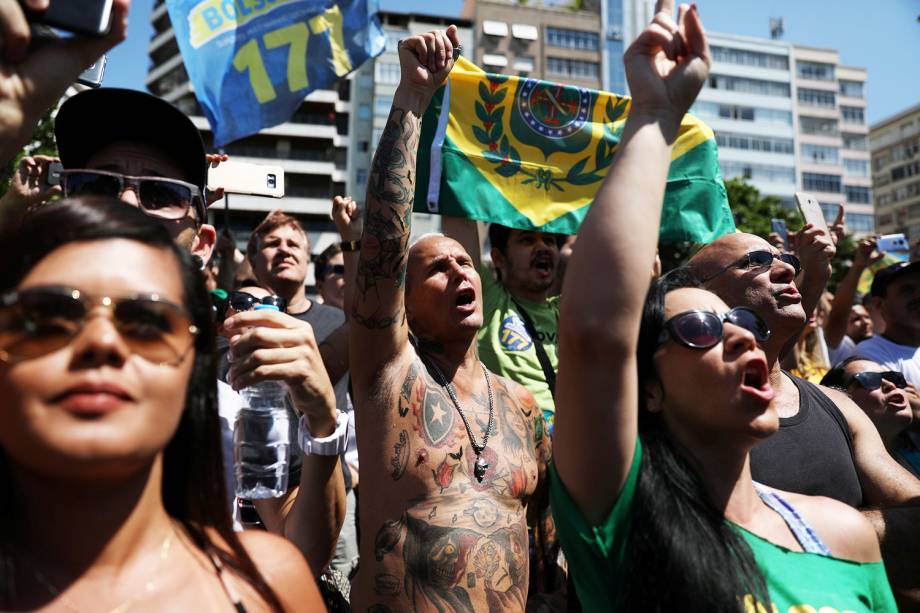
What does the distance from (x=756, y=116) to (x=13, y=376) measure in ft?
246

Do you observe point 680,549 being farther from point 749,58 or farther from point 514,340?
point 749,58

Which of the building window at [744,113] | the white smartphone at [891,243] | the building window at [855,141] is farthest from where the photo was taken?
the building window at [855,141]

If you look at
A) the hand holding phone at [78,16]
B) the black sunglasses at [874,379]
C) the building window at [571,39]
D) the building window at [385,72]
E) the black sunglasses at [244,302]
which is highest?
the building window at [571,39]

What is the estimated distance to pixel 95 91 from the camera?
2.51 meters

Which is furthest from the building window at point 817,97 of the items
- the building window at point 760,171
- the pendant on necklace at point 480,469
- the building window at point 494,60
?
the pendant on necklace at point 480,469

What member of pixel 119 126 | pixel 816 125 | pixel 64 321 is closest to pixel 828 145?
pixel 816 125

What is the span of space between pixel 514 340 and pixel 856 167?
3355 inches

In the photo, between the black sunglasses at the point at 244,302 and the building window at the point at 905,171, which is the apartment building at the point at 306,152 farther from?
the building window at the point at 905,171

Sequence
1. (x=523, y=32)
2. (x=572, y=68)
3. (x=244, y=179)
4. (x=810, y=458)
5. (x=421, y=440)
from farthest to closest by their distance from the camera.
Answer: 1. (x=572, y=68)
2. (x=523, y=32)
3. (x=244, y=179)
4. (x=810, y=458)
5. (x=421, y=440)

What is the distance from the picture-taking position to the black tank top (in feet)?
9.72

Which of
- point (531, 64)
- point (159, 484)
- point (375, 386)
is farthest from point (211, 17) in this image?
point (531, 64)

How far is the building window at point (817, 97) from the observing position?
7506 centimetres

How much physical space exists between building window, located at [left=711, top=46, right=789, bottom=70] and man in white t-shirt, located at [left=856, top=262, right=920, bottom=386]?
229 ft

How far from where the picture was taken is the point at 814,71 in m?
75.9
